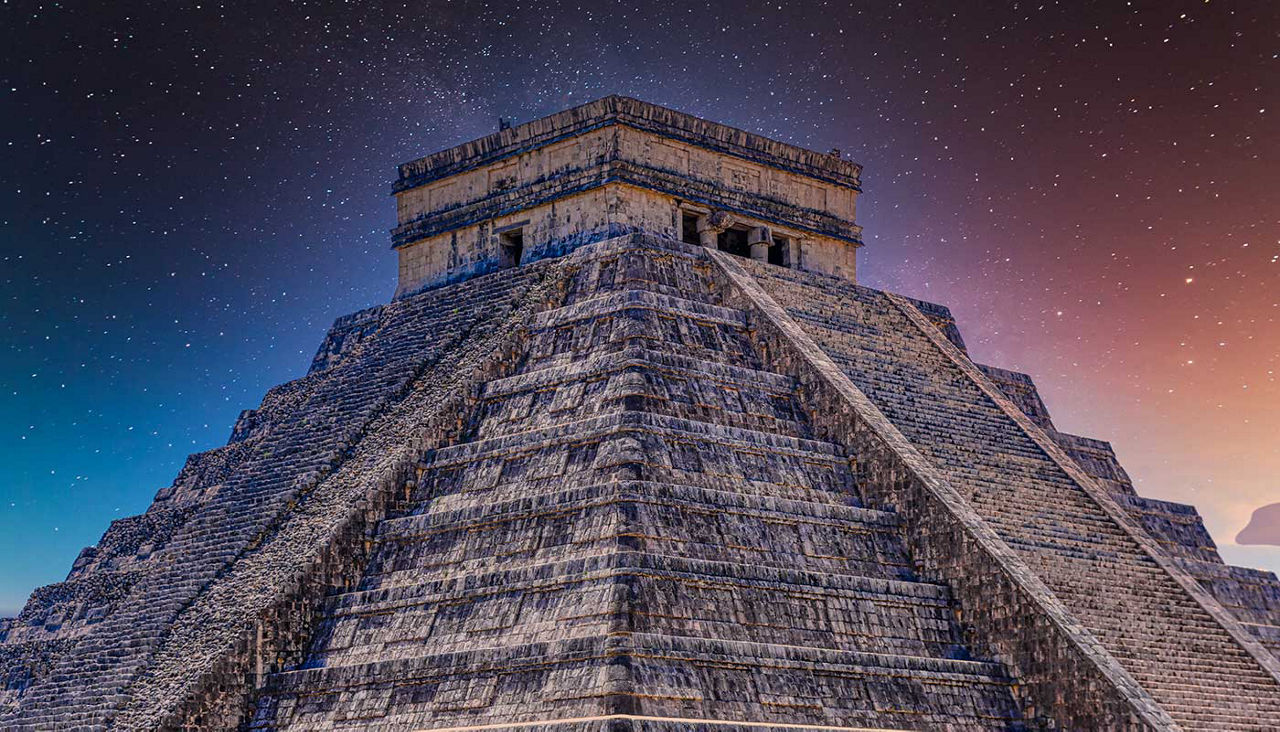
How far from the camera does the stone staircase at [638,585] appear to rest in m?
13.1

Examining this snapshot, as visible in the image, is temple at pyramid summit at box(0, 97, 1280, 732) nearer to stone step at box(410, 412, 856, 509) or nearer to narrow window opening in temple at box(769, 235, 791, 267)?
stone step at box(410, 412, 856, 509)

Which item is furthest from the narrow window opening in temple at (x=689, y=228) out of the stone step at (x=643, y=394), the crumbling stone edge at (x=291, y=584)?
the stone step at (x=643, y=394)

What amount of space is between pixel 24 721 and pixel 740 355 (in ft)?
26.5

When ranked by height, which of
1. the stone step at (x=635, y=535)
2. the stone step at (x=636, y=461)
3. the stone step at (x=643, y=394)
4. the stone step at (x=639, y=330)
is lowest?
the stone step at (x=635, y=535)

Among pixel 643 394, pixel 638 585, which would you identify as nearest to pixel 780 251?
pixel 643 394

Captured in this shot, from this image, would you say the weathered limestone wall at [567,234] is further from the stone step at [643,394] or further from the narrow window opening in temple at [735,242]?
the stone step at [643,394]

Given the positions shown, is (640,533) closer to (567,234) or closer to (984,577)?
(984,577)

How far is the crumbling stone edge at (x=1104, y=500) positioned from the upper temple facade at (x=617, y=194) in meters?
1.79

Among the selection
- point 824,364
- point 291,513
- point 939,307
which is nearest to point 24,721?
point 291,513

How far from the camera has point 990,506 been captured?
16.9 m

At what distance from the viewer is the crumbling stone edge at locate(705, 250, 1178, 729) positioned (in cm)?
1422

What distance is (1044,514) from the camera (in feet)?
57.2

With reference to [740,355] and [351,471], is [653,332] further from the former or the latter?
[351,471]

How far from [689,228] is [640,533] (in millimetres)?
8297
